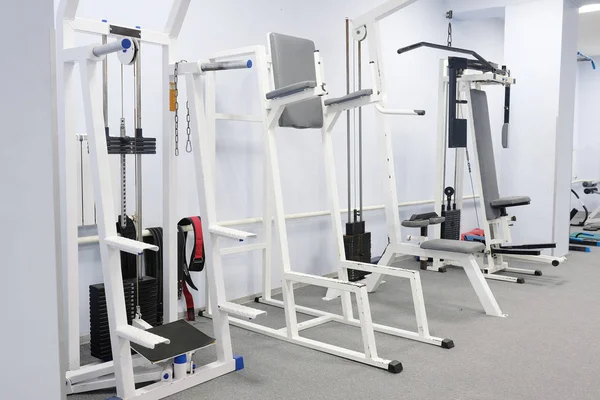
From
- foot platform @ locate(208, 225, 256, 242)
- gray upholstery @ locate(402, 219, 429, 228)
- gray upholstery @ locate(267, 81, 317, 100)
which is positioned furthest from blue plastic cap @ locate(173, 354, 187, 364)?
gray upholstery @ locate(402, 219, 429, 228)

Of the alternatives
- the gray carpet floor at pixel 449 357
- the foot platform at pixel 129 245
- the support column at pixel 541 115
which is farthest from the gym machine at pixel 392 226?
the support column at pixel 541 115

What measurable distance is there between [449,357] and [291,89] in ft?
5.74

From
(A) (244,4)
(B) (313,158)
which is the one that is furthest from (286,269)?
(A) (244,4)

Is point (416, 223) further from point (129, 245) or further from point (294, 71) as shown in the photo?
point (129, 245)

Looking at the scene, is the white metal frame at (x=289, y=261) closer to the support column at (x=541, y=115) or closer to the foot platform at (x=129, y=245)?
the foot platform at (x=129, y=245)

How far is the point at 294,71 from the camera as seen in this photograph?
3521 millimetres

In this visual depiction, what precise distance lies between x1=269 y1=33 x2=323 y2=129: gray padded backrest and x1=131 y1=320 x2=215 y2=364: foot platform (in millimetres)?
1416

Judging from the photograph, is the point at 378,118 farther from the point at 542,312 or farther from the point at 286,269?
the point at 542,312

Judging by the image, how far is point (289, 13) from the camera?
473cm

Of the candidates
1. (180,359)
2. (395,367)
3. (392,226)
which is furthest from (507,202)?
(180,359)

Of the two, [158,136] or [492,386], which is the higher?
[158,136]

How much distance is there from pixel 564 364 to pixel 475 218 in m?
4.51

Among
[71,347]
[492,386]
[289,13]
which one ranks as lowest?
[492,386]

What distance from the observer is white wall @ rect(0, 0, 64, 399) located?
4.13 ft
